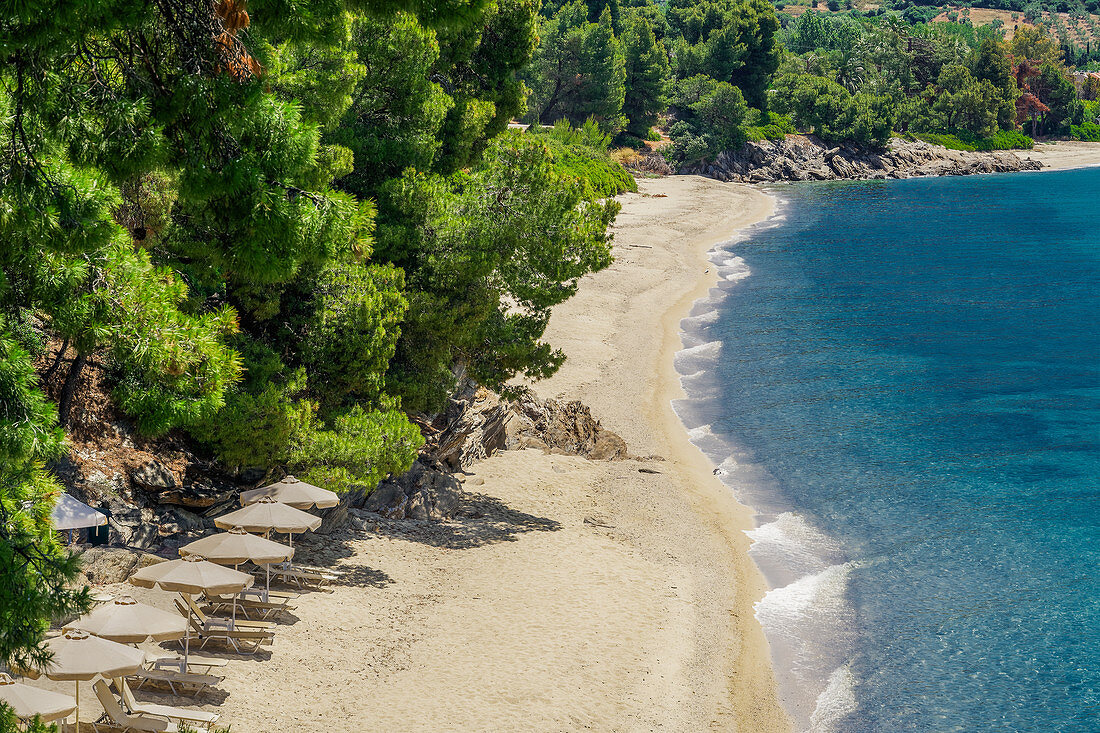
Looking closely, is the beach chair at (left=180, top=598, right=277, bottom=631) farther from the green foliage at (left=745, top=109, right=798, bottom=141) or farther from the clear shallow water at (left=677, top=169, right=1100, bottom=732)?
the green foliage at (left=745, top=109, right=798, bottom=141)

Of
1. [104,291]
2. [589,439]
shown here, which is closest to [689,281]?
[589,439]

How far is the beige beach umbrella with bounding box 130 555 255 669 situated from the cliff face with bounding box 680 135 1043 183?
102 metres

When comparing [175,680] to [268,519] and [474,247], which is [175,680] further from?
[474,247]

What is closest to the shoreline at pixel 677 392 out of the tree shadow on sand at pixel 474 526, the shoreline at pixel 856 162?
the tree shadow on sand at pixel 474 526

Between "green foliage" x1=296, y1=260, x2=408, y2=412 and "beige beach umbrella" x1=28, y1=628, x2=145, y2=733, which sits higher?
"green foliage" x1=296, y1=260, x2=408, y2=412

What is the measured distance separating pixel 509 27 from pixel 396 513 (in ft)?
47.3

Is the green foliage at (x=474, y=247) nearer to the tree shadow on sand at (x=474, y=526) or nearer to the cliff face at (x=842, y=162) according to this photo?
the tree shadow on sand at (x=474, y=526)

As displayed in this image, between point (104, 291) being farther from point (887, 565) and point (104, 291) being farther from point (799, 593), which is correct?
point (887, 565)

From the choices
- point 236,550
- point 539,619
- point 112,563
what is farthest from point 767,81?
point 112,563

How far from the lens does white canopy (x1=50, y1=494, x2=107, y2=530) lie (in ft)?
49.6

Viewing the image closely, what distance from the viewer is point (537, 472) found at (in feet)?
95.2

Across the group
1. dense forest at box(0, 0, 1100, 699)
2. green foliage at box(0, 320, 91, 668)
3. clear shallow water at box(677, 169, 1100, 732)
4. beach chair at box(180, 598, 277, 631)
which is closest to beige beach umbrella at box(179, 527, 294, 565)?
beach chair at box(180, 598, 277, 631)

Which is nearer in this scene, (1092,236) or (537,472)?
(537,472)

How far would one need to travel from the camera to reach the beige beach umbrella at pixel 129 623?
43.6 ft
